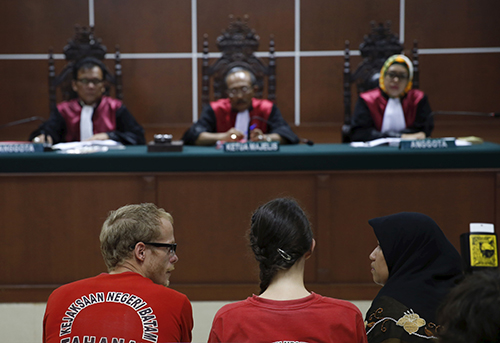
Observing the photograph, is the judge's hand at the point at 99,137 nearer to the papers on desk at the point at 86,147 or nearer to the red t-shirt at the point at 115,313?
the papers on desk at the point at 86,147

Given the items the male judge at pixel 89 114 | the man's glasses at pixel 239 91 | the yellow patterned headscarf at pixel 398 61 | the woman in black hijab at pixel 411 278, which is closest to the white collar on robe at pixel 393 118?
the yellow patterned headscarf at pixel 398 61

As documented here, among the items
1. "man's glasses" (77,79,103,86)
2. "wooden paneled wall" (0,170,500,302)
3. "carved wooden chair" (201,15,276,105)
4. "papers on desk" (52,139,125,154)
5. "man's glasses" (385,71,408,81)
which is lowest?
"wooden paneled wall" (0,170,500,302)

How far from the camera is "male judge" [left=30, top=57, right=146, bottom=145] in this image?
4535 millimetres

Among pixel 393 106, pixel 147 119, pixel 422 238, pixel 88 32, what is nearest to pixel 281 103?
pixel 147 119

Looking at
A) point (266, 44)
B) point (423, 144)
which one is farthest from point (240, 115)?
point (266, 44)

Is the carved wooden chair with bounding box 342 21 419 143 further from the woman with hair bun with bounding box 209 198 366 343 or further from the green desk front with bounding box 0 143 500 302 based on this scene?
the woman with hair bun with bounding box 209 198 366 343

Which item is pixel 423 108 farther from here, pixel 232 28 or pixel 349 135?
pixel 232 28

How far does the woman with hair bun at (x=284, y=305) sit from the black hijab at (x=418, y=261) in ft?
1.08

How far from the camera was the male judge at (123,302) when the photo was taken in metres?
1.43

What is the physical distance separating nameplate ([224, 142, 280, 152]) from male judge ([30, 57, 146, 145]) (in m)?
1.25

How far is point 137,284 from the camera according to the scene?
1.55 metres

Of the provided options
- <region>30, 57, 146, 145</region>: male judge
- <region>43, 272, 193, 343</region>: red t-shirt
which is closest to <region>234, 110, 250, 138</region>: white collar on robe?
<region>30, 57, 146, 145</region>: male judge

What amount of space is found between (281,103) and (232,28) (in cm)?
175

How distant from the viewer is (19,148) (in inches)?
138
